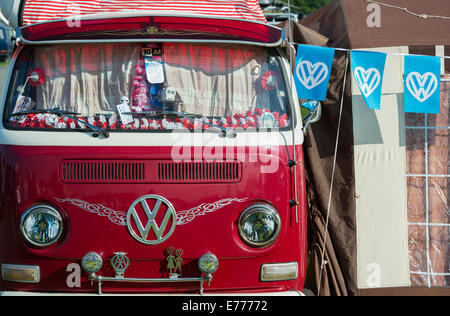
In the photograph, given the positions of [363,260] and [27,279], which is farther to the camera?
[363,260]

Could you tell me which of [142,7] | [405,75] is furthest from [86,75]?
[405,75]

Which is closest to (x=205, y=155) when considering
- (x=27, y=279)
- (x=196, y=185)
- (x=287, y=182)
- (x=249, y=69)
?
(x=196, y=185)

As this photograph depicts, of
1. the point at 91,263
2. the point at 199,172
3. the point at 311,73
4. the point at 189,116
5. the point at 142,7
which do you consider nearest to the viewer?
the point at 91,263

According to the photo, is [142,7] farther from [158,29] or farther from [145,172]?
[145,172]

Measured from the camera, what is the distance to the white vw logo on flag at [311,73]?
506 centimetres

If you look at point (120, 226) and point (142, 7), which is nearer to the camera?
point (120, 226)

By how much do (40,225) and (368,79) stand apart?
3081 mm

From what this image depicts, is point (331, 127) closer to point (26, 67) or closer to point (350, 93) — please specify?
point (350, 93)

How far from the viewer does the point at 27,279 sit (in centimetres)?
332

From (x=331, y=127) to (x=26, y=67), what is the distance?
2.86m

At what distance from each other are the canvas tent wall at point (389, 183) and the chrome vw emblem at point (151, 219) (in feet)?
7.50

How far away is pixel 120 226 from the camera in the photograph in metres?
3.29

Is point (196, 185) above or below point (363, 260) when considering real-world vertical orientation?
above

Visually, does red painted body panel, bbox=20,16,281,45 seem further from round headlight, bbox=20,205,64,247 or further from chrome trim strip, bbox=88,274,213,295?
chrome trim strip, bbox=88,274,213,295
